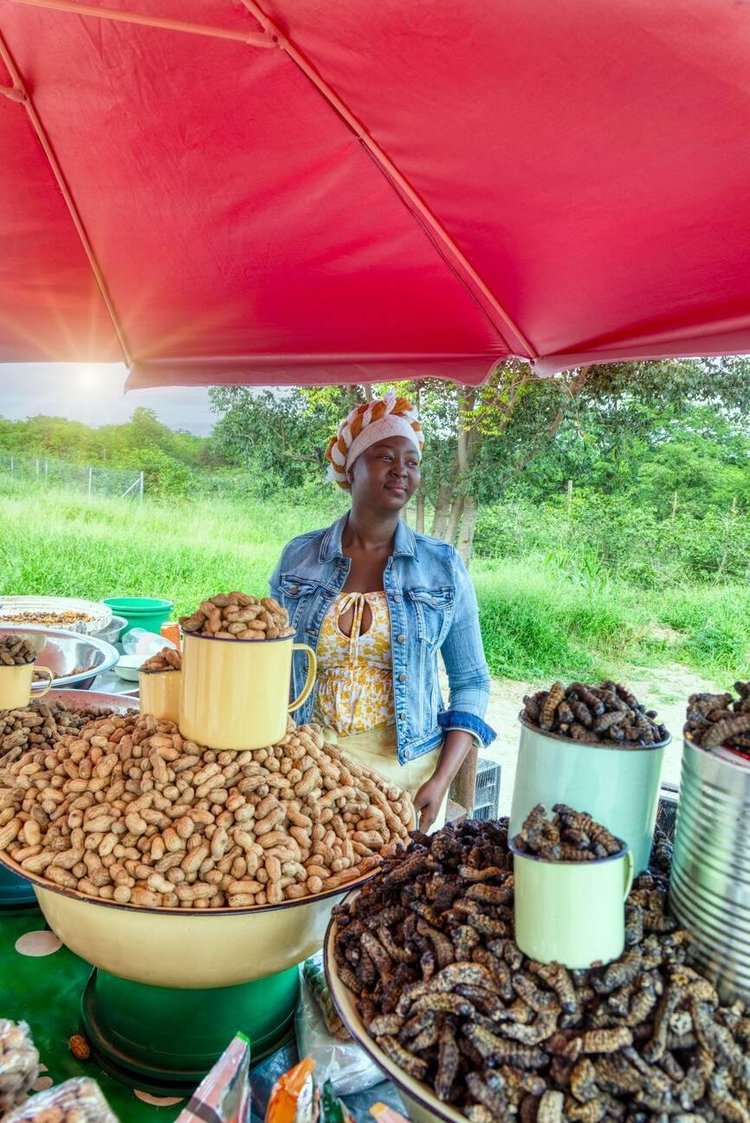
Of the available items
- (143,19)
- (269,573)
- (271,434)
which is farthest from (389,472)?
(271,434)

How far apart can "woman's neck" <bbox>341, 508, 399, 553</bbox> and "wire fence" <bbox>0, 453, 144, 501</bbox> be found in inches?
242

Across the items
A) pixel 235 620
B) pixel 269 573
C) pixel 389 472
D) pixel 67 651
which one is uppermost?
pixel 389 472

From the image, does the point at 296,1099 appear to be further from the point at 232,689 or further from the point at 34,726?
the point at 34,726

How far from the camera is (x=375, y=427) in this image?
224 cm

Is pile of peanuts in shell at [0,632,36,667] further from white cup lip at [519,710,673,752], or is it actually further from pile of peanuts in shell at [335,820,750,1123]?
white cup lip at [519,710,673,752]

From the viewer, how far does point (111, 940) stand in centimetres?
94

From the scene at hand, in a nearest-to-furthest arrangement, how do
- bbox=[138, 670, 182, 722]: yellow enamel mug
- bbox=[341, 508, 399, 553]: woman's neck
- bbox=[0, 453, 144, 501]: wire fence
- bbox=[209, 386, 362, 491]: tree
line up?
1. bbox=[138, 670, 182, 722]: yellow enamel mug
2. bbox=[341, 508, 399, 553]: woman's neck
3. bbox=[0, 453, 144, 501]: wire fence
4. bbox=[209, 386, 362, 491]: tree

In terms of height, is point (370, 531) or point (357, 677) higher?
point (370, 531)

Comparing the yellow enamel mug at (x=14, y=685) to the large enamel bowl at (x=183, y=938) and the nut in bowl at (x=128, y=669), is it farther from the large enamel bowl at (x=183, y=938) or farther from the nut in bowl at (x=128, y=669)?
the nut in bowl at (x=128, y=669)

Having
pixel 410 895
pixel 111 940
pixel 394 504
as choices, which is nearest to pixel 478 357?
pixel 394 504

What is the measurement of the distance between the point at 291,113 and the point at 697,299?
0.82 m

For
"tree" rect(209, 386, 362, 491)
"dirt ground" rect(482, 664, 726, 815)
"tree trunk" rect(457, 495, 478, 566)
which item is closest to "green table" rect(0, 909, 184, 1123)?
"dirt ground" rect(482, 664, 726, 815)

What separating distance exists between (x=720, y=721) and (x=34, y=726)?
125 cm

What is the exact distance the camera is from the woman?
7.10ft
